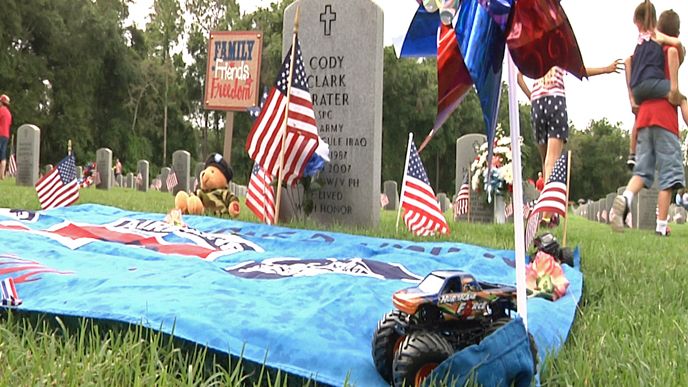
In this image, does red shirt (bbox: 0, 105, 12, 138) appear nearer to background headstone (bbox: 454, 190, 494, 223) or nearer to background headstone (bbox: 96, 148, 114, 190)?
background headstone (bbox: 96, 148, 114, 190)

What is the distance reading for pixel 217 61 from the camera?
8.44 metres

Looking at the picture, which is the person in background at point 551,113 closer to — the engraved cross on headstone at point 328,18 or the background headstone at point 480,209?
the engraved cross on headstone at point 328,18

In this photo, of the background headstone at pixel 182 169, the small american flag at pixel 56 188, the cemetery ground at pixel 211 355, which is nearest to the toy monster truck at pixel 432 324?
the cemetery ground at pixel 211 355

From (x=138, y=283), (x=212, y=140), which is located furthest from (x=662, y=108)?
(x=212, y=140)

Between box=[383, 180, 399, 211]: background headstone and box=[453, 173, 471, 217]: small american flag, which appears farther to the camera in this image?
box=[383, 180, 399, 211]: background headstone

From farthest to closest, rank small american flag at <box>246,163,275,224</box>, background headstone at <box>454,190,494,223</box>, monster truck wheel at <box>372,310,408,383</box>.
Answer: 1. background headstone at <box>454,190,494,223</box>
2. small american flag at <box>246,163,275,224</box>
3. monster truck wheel at <box>372,310,408,383</box>

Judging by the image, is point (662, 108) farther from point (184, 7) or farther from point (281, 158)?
point (184, 7)

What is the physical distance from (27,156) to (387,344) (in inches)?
527

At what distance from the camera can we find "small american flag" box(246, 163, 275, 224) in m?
5.58

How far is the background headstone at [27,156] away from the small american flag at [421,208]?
32.9ft

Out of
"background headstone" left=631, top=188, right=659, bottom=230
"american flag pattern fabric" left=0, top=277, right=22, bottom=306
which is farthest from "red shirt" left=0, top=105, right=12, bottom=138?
"american flag pattern fabric" left=0, top=277, right=22, bottom=306

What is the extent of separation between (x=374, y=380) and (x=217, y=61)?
749 centimetres

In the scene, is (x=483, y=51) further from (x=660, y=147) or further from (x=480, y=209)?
(x=480, y=209)

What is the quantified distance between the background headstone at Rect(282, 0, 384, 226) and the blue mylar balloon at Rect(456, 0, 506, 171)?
4.41 meters
